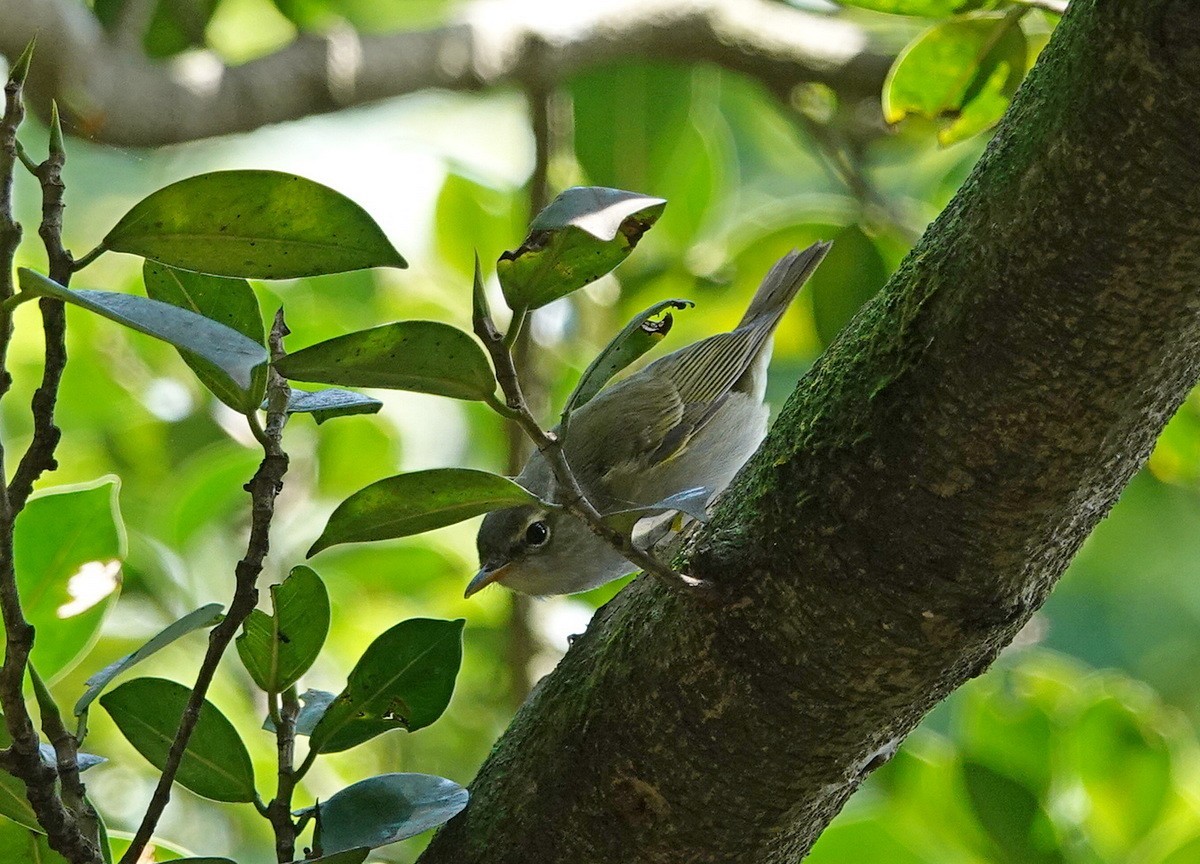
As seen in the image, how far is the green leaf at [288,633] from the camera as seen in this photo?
1.45 m

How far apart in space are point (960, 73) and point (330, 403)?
4.59ft

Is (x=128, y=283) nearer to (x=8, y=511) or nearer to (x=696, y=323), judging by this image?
(x=696, y=323)

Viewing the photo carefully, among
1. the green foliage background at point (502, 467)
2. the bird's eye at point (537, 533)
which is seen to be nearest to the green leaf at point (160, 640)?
the green foliage background at point (502, 467)

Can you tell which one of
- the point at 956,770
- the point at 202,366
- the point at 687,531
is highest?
the point at 202,366

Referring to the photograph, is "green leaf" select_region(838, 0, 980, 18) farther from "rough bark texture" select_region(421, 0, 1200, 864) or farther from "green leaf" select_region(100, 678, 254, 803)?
"green leaf" select_region(100, 678, 254, 803)

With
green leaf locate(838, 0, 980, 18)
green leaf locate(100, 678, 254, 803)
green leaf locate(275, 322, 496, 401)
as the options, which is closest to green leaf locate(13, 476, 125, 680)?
green leaf locate(100, 678, 254, 803)

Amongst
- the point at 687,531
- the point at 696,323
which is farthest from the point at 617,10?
the point at 687,531

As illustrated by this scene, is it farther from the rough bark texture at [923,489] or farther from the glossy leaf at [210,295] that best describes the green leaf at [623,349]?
the glossy leaf at [210,295]

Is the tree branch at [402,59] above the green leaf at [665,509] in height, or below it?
above

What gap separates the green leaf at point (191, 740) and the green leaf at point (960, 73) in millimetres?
1590

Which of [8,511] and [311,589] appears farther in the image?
[311,589]

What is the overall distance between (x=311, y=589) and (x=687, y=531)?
21.6 inches

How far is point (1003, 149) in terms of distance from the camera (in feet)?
3.96

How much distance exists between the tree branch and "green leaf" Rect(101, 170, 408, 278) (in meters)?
1.81
